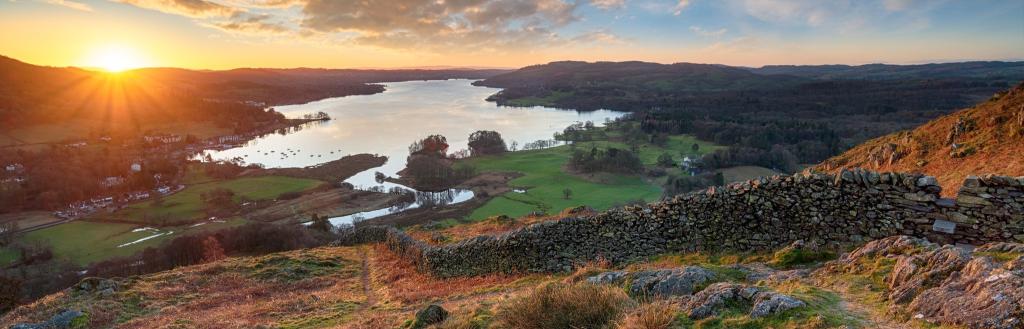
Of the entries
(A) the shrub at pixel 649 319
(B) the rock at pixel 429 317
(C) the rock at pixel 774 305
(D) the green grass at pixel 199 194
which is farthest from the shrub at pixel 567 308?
(D) the green grass at pixel 199 194

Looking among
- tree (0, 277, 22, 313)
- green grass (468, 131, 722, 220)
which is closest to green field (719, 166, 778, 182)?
green grass (468, 131, 722, 220)

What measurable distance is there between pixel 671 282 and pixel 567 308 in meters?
2.05

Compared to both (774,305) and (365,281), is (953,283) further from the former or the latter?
(365,281)

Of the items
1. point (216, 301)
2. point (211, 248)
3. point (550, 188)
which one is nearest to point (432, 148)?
point (550, 188)

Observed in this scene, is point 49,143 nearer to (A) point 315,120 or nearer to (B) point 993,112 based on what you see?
(A) point 315,120

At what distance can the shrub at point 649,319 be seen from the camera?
16.5 ft

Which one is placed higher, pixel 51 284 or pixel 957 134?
pixel 957 134

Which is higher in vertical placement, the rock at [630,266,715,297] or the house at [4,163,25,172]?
the rock at [630,266,715,297]

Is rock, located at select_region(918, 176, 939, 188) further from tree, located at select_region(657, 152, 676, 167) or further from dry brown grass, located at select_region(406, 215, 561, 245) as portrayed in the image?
tree, located at select_region(657, 152, 676, 167)

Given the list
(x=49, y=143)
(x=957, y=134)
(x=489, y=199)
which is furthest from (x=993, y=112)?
(x=49, y=143)

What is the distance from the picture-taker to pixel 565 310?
→ 5.83 m

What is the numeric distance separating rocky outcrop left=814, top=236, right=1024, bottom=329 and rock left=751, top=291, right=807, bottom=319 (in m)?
0.92

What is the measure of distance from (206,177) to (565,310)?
314 ft

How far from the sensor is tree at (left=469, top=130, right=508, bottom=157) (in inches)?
3969
